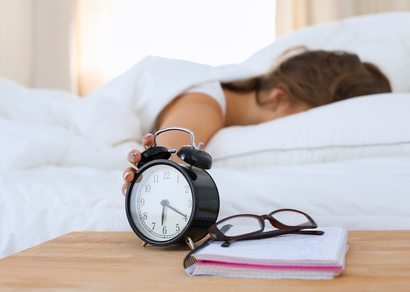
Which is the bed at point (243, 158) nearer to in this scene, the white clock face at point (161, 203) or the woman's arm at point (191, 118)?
the woman's arm at point (191, 118)

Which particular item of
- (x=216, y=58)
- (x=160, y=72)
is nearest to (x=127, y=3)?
(x=216, y=58)

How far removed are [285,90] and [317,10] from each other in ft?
4.52


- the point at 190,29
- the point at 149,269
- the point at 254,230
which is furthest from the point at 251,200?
the point at 190,29

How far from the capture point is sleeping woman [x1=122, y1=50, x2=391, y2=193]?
1.56 meters

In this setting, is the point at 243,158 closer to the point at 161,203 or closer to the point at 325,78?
the point at 325,78

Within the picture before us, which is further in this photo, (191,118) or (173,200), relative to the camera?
(191,118)

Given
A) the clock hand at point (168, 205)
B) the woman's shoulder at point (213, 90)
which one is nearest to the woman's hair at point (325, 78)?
the woman's shoulder at point (213, 90)

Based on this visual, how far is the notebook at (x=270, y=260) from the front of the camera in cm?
63

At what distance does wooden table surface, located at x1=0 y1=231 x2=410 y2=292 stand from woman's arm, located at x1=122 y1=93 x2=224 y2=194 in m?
0.47

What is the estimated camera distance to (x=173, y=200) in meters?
0.82

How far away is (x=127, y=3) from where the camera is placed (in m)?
2.98

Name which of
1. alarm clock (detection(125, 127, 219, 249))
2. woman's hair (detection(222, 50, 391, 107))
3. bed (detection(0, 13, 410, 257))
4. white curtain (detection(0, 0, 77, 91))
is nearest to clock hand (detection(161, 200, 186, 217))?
alarm clock (detection(125, 127, 219, 249))

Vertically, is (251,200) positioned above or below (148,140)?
below

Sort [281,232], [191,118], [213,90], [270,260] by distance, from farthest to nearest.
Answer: [213,90]
[191,118]
[281,232]
[270,260]
